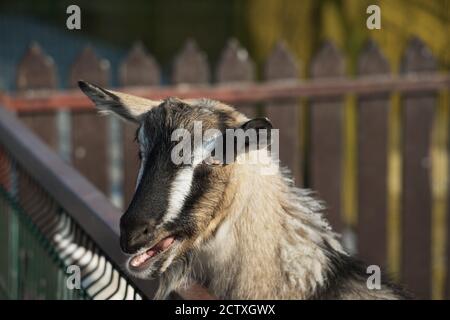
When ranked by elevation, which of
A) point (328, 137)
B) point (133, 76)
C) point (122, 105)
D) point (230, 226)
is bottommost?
point (230, 226)

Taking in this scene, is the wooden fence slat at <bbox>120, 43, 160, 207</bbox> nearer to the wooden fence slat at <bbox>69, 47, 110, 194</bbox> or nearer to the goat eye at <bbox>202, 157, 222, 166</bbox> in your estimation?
the wooden fence slat at <bbox>69, 47, 110, 194</bbox>

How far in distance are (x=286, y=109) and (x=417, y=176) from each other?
1035mm

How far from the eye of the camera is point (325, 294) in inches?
130

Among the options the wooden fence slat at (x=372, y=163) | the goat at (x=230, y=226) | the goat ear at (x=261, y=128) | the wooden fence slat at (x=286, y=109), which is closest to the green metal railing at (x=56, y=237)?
the goat at (x=230, y=226)

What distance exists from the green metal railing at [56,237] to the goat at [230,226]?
6.6 inches

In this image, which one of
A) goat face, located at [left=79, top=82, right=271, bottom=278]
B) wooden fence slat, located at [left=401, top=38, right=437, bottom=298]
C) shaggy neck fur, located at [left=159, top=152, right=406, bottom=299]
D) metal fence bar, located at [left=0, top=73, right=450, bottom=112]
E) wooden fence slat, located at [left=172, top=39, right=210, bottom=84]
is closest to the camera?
goat face, located at [left=79, top=82, right=271, bottom=278]

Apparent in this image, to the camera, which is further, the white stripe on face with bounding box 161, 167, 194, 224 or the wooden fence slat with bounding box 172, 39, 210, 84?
the wooden fence slat with bounding box 172, 39, 210, 84

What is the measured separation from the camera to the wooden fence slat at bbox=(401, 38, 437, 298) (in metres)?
6.11

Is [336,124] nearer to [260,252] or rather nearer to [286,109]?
[286,109]

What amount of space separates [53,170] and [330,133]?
9.49ft

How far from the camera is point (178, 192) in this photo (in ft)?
9.15

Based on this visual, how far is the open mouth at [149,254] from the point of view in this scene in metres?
2.71

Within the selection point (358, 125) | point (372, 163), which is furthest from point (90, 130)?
point (372, 163)

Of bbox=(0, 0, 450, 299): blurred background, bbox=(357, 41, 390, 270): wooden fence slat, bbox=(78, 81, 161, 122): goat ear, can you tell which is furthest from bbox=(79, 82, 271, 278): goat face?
bbox=(357, 41, 390, 270): wooden fence slat
